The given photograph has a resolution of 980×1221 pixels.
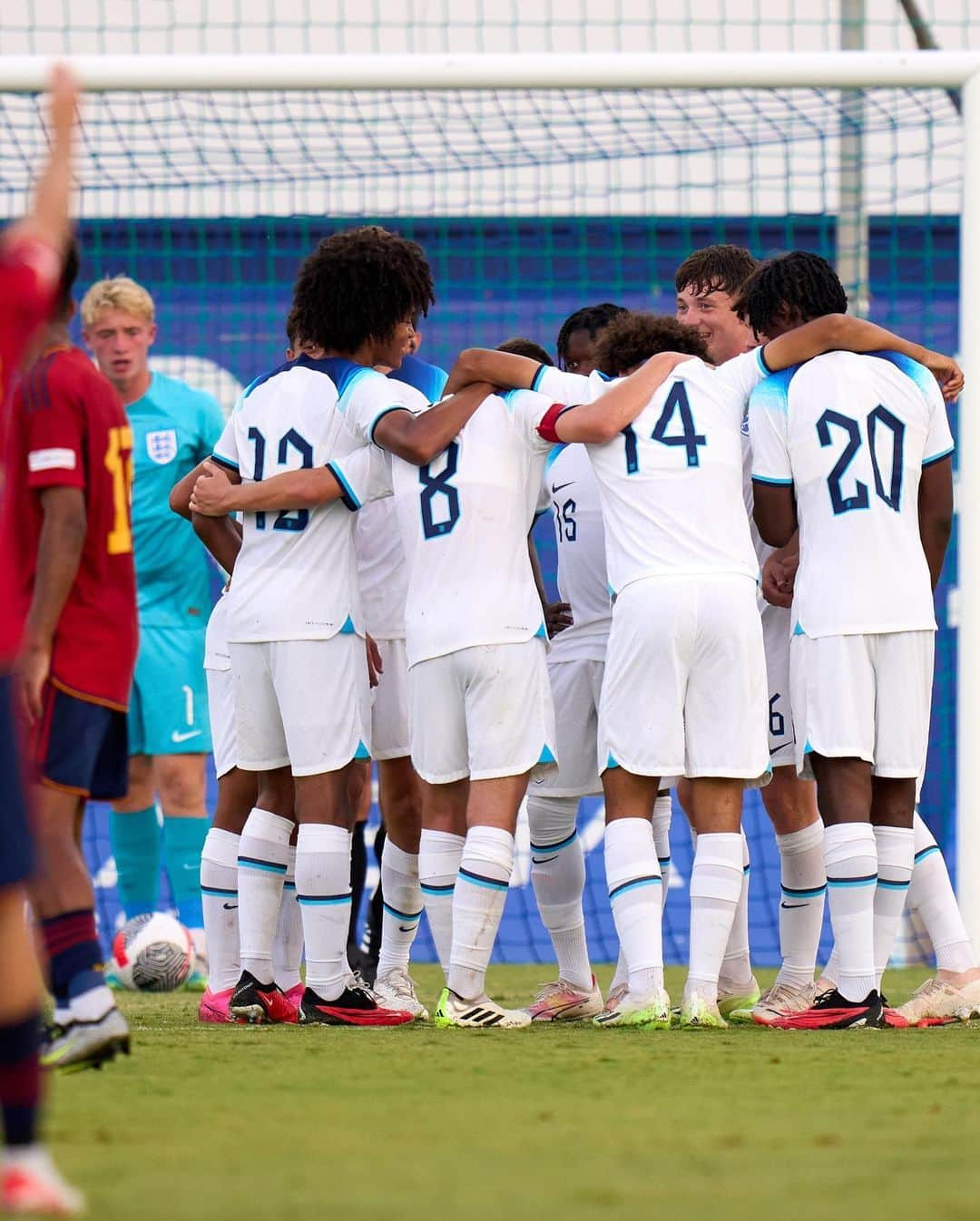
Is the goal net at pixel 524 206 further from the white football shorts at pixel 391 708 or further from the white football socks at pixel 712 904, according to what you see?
the white football socks at pixel 712 904

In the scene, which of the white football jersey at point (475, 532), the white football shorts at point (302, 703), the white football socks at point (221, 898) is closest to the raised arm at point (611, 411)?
the white football jersey at point (475, 532)

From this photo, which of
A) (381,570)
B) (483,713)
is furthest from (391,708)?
(483,713)

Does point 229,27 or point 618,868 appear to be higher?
point 229,27

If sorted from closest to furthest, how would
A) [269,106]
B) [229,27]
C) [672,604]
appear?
[672,604] → [229,27] → [269,106]

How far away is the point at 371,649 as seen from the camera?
18.3 feet

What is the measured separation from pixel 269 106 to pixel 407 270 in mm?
3946

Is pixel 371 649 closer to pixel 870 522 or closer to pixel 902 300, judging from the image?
pixel 870 522

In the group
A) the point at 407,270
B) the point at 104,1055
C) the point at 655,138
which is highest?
the point at 655,138

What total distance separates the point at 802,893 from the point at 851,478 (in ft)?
4.49

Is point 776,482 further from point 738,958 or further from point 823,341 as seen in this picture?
point 738,958

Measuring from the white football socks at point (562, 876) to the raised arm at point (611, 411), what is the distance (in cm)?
118

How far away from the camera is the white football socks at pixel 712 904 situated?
4.79 m

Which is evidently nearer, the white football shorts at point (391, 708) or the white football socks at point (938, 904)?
the white football socks at point (938, 904)

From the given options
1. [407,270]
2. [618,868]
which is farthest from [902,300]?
[618,868]
